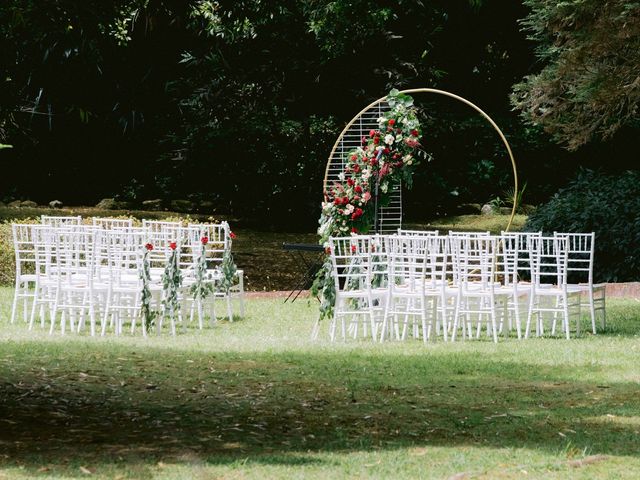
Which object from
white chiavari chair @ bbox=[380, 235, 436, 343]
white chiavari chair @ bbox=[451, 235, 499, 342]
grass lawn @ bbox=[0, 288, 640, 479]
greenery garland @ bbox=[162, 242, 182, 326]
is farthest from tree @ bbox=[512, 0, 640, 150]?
greenery garland @ bbox=[162, 242, 182, 326]

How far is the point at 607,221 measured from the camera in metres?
16.1

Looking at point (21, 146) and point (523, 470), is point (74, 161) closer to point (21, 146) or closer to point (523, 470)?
point (21, 146)

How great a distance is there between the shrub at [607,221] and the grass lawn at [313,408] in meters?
5.29

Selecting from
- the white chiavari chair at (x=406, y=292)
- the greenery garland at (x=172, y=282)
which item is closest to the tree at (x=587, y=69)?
the white chiavari chair at (x=406, y=292)

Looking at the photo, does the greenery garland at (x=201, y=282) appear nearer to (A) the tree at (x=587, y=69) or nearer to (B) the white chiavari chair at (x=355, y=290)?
(B) the white chiavari chair at (x=355, y=290)

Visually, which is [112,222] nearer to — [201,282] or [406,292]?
[201,282]

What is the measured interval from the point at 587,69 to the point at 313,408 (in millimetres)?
9893

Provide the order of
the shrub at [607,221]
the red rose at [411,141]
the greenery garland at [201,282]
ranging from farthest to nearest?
1. the shrub at [607,221]
2. the red rose at [411,141]
3. the greenery garland at [201,282]

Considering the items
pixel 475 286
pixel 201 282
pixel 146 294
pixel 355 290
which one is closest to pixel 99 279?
pixel 146 294

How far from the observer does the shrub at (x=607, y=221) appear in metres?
15.9

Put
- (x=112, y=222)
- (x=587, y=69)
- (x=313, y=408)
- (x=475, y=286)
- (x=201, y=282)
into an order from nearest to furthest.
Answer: (x=313, y=408) → (x=475, y=286) → (x=201, y=282) → (x=112, y=222) → (x=587, y=69)

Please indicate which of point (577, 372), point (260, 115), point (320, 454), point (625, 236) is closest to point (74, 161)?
point (260, 115)

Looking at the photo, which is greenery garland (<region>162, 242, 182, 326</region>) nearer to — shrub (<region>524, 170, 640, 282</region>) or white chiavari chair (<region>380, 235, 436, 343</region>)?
white chiavari chair (<region>380, 235, 436, 343</region>)

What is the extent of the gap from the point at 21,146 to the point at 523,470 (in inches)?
950
